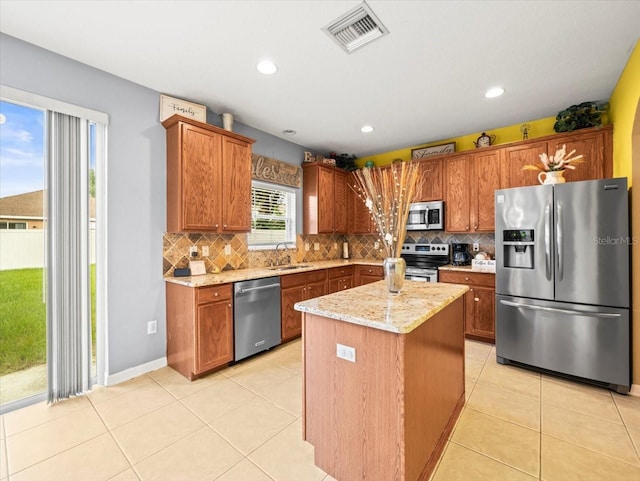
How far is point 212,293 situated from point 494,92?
3367mm

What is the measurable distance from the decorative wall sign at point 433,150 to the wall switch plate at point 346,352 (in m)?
3.68

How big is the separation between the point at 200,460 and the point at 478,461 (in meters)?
1.62

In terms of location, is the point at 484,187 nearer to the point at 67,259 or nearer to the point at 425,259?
the point at 425,259

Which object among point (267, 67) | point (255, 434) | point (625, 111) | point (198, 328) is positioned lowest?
point (255, 434)

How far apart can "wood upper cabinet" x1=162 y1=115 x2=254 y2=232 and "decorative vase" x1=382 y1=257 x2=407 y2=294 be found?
1.97 m

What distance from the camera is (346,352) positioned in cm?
150

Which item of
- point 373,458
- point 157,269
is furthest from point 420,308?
point 157,269

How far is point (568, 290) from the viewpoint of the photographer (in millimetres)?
2635

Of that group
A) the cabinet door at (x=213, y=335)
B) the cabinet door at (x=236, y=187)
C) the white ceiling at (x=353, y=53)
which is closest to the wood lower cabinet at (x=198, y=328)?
the cabinet door at (x=213, y=335)

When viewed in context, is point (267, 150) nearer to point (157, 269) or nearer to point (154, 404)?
point (157, 269)

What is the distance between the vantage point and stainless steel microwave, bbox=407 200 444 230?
163 inches

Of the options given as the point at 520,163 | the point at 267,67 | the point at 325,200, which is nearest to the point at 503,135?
the point at 520,163

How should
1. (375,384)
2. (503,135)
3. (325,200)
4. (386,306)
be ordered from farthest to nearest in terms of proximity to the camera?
(325,200) → (503,135) → (386,306) → (375,384)

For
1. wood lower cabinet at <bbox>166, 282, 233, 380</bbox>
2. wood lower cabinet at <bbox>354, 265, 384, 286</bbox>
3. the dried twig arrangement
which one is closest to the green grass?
→ wood lower cabinet at <bbox>166, 282, 233, 380</bbox>
